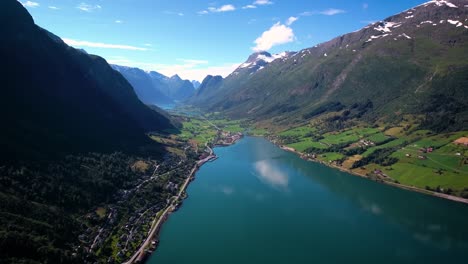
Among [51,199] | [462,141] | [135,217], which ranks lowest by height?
[135,217]

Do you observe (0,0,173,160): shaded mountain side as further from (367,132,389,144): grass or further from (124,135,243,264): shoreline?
(367,132,389,144): grass

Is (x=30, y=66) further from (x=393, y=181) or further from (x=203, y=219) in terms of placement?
(x=393, y=181)

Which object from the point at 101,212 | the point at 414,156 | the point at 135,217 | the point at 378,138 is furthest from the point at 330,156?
the point at 101,212

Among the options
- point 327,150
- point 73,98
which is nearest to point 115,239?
point 73,98

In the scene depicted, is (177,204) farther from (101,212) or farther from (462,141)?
(462,141)

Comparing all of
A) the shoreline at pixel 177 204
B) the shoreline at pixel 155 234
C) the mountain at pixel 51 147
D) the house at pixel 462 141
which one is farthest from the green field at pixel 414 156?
the mountain at pixel 51 147

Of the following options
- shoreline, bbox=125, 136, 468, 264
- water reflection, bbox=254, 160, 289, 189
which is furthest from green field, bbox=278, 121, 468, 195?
water reflection, bbox=254, 160, 289, 189
